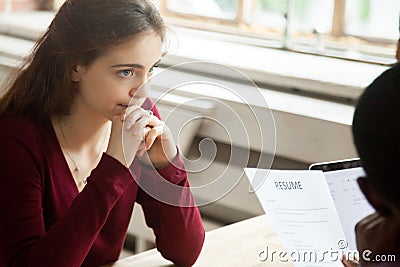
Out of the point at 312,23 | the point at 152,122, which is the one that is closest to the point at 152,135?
the point at 152,122

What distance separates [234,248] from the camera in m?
1.53

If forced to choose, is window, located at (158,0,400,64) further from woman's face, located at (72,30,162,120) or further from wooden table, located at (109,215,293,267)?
woman's face, located at (72,30,162,120)

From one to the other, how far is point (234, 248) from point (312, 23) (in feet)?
3.73

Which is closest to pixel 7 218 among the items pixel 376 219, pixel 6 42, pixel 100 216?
pixel 100 216

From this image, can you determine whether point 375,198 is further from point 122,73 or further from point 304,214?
point 122,73

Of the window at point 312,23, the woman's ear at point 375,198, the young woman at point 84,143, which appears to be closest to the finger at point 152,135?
the young woman at point 84,143

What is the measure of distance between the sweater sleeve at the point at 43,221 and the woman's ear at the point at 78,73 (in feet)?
0.59

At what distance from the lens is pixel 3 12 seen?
3.09 meters

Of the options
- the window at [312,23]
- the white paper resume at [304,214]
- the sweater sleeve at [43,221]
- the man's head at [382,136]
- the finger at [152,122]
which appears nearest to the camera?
the man's head at [382,136]

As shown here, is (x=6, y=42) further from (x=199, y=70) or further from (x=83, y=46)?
(x=83, y=46)

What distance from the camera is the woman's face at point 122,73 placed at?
4.49 feet

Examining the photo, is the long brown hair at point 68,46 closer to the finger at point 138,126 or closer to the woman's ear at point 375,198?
the finger at point 138,126

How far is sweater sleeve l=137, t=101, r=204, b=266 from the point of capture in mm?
1478

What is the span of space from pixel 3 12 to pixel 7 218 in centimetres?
192
